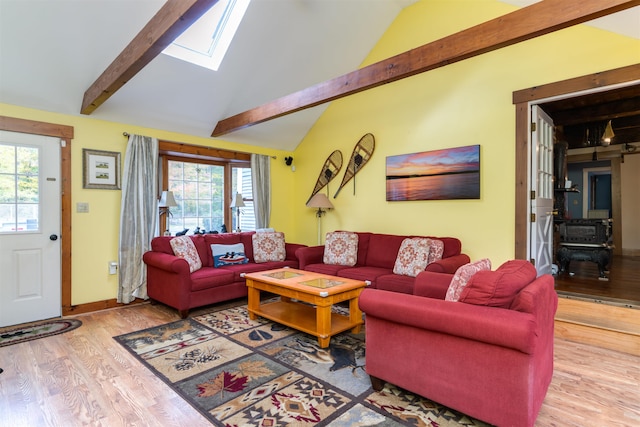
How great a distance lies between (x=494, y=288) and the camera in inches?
66.3

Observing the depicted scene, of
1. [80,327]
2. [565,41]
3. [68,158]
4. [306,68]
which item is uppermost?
[306,68]

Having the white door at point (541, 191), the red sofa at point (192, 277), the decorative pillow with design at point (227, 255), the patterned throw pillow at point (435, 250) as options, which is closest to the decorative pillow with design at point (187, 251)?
the red sofa at point (192, 277)

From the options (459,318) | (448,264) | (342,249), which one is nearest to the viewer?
(459,318)

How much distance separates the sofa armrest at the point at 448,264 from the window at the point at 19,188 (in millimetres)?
4187

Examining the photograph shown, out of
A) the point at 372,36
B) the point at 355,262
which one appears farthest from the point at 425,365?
the point at 372,36

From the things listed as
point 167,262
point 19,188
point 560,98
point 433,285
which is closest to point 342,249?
point 433,285

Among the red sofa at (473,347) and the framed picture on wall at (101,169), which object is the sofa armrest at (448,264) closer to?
the red sofa at (473,347)

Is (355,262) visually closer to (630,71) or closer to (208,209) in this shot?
(208,209)

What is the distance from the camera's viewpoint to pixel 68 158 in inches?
144

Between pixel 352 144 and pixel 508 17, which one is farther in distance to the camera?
pixel 352 144

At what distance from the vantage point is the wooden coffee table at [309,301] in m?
2.74

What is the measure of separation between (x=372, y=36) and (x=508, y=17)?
2.90 meters

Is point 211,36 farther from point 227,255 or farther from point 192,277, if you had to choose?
point 192,277

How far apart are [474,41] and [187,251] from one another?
11.8ft
